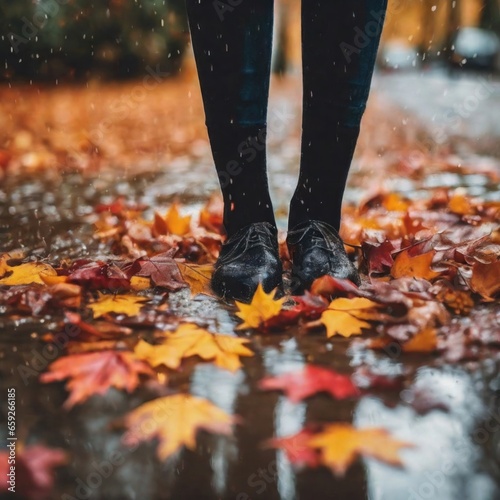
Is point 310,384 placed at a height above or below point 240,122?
below

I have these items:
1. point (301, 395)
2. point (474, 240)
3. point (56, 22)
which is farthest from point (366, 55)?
point (56, 22)

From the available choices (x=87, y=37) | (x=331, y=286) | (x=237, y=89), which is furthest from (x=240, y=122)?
(x=87, y=37)

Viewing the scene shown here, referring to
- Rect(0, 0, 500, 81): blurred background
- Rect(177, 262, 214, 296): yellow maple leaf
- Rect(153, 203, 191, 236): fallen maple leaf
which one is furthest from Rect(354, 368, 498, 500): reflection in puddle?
Rect(0, 0, 500, 81): blurred background

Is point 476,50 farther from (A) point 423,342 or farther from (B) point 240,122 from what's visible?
(A) point 423,342

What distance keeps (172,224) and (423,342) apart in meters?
1.20

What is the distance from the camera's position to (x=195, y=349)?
135cm

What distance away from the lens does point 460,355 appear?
1.32 metres

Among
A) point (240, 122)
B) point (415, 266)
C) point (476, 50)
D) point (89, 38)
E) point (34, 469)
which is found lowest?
point (34, 469)

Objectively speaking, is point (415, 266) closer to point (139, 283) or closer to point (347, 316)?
point (347, 316)

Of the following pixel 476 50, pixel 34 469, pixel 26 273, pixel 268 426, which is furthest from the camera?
pixel 476 50

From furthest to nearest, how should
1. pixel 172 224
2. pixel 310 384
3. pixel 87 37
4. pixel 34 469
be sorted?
pixel 87 37 → pixel 172 224 → pixel 310 384 → pixel 34 469

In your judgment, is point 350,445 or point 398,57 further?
point 398,57

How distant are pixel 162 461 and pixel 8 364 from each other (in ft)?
1.63

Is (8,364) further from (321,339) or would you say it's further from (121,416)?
(321,339)
